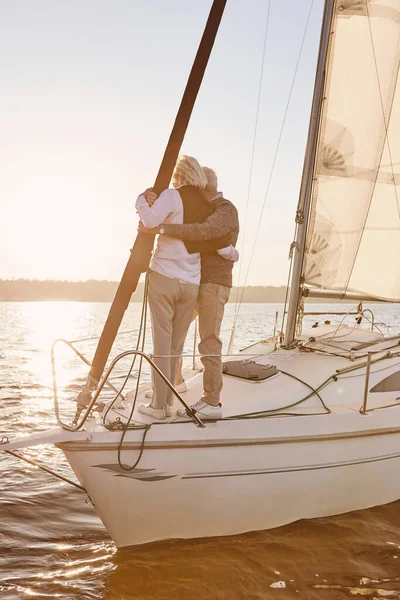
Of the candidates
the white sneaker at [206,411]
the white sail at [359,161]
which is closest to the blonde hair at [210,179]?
the white sneaker at [206,411]

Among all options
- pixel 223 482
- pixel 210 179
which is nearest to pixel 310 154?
pixel 210 179

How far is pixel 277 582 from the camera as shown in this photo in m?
4.42

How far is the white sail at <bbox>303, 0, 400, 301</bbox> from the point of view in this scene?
7020mm

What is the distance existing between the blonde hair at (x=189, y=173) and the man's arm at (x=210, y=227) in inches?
10.4

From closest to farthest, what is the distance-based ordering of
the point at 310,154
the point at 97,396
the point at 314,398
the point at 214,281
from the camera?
1. the point at 97,396
2. the point at 214,281
3. the point at 314,398
4. the point at 310,154

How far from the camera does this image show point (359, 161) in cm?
727

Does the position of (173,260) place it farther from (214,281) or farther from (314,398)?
(314,398)

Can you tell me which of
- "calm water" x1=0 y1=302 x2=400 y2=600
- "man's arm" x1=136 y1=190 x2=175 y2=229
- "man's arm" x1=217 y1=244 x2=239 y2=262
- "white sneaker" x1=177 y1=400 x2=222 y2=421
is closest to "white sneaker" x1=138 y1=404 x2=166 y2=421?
"white sneaker" x1=177 y1=400 x2=222 y2=421

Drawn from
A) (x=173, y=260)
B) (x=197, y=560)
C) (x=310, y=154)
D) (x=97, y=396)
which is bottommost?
(x=197, y=560)

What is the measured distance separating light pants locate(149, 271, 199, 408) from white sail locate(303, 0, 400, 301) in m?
3.01

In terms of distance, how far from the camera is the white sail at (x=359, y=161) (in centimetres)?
702

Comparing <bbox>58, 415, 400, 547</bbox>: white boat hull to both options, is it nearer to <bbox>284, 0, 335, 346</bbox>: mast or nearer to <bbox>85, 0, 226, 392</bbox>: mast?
<bbox>85, 0, 226, 392</bbox>: mast

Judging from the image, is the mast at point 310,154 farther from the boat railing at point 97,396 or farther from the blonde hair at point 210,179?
the boat railing at point 97,396

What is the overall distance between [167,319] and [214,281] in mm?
512
